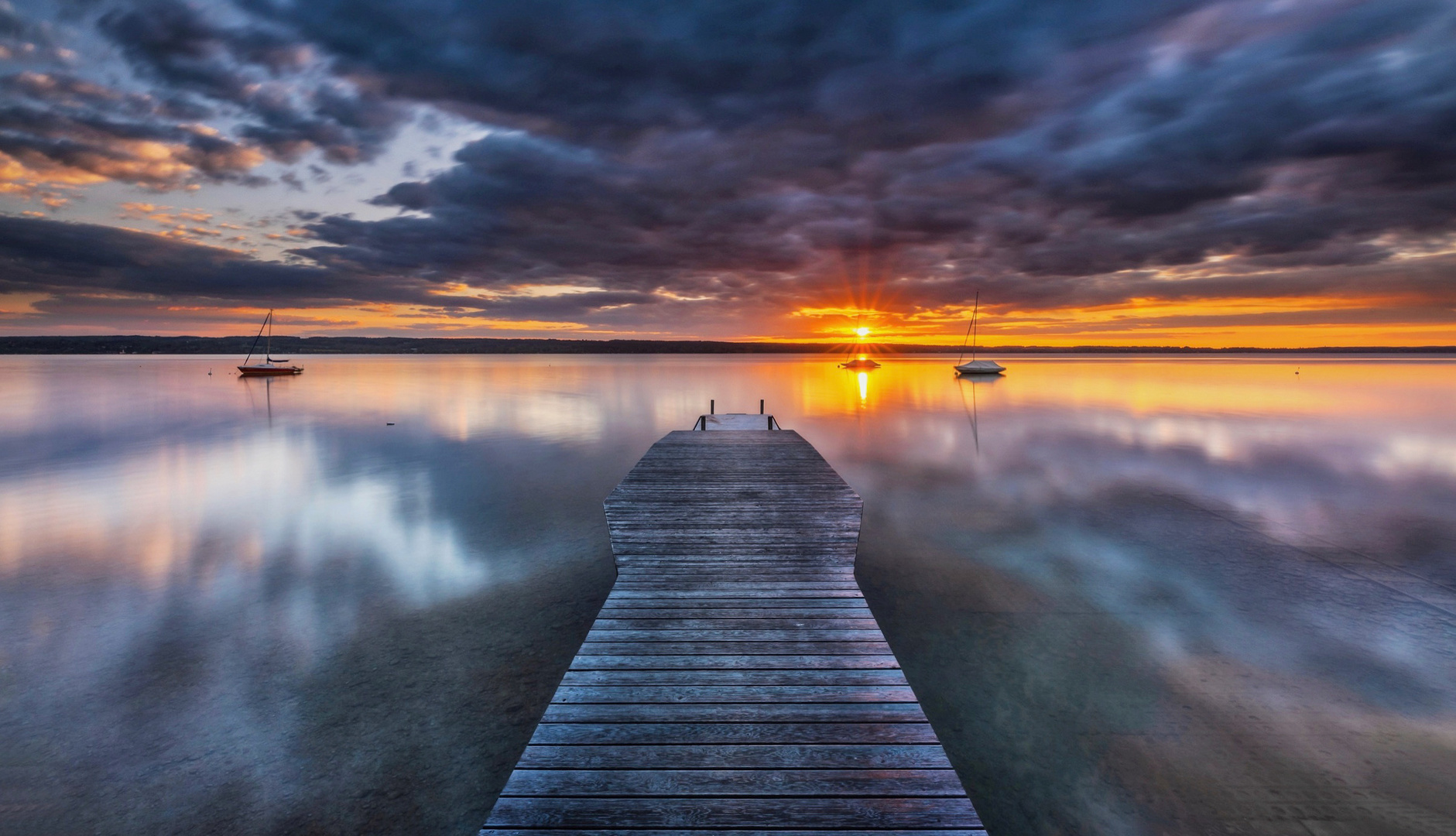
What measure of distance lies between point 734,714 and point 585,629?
5.17m

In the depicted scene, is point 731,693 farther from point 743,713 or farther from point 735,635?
point 735,635

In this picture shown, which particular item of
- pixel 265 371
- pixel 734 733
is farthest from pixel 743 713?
pixel 265 371

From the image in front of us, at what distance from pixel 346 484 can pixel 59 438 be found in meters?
24.1

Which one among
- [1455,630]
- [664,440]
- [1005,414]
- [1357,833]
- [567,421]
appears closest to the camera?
[1357,833]

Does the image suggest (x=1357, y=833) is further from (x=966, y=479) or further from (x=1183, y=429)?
(x=1183, y=429)

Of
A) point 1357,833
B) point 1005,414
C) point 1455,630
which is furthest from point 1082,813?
point 1005,414

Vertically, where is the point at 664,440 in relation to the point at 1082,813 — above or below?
above

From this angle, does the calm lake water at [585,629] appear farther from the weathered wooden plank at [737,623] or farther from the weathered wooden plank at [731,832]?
the weathered wooden plank at [731,832]

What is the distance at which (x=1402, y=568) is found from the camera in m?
12.5

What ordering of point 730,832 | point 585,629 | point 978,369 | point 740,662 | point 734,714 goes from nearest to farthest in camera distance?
1. point 730,832
2. point 734,714
3. point 740,662
4. point 585,629
5. point 978,369

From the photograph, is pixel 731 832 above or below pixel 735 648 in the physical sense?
below

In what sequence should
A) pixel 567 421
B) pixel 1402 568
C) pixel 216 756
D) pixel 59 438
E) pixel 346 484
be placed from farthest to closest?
pixel 567 421 → pixel 59 438 → pixel 346 484 → pixel 1402 568 → pixel 216 756

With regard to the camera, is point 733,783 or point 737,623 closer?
point 733,783

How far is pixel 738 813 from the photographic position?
417 cm
